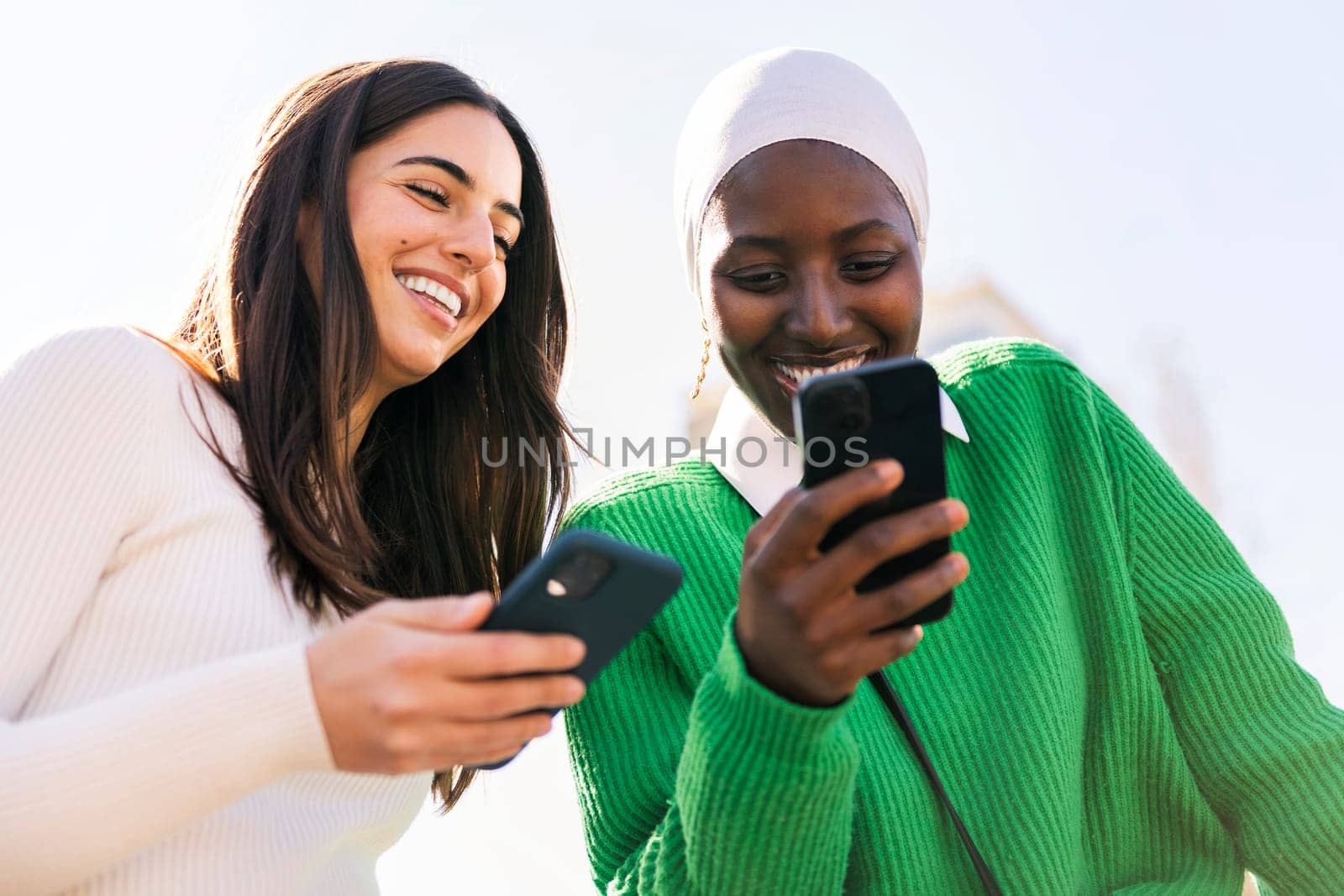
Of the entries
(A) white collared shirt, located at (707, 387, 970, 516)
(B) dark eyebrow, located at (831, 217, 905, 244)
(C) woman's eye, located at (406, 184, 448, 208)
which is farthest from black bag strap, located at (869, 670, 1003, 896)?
(C) woman's eye, located at (406, 184, 448, 208)

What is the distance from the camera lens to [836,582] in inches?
57.6

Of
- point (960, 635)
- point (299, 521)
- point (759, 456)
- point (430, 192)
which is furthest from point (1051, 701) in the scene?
point (430, 192)

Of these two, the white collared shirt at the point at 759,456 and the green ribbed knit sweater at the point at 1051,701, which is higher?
the white collared shirt at the point at 759,456

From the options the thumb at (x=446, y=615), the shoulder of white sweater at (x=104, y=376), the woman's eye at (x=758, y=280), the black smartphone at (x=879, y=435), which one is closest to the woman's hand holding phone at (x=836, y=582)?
the black smartphone at (x=879, y=435)

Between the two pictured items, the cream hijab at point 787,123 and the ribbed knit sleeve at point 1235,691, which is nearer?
the ribbed knit sleeve at point 1235,691

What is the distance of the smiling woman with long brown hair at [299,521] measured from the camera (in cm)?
149

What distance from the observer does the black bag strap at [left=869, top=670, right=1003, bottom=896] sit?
2018 millimetres

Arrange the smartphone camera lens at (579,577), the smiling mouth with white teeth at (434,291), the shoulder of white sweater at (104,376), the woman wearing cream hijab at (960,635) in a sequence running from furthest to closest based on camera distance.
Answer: the smiling mouth with white teeth at (434,291) → the woman wearing cream hijab at (960,635) → the shoulder of white sweater at (104,376) → the smartphone camera lens at (579,577)

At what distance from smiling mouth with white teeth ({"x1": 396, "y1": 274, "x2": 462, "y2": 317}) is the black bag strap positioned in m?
1.17

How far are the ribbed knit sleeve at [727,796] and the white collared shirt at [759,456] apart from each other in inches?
18.3

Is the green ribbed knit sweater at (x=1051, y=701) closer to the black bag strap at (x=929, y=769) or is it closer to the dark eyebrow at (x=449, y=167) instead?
the black bag strap at (x=929, y=769)

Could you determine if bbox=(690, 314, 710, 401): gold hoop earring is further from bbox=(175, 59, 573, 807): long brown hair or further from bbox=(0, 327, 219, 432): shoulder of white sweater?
bbox=(0, 327, 219, 432): shoulder of white sweater

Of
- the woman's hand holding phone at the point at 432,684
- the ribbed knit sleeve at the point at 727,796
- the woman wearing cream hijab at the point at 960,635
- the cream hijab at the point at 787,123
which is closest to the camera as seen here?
the woman's hand holding phone at the point at 432,684

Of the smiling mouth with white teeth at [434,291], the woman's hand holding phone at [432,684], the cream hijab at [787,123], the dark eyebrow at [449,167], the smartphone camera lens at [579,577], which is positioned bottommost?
the woman's hand holding phone at [432,684]
